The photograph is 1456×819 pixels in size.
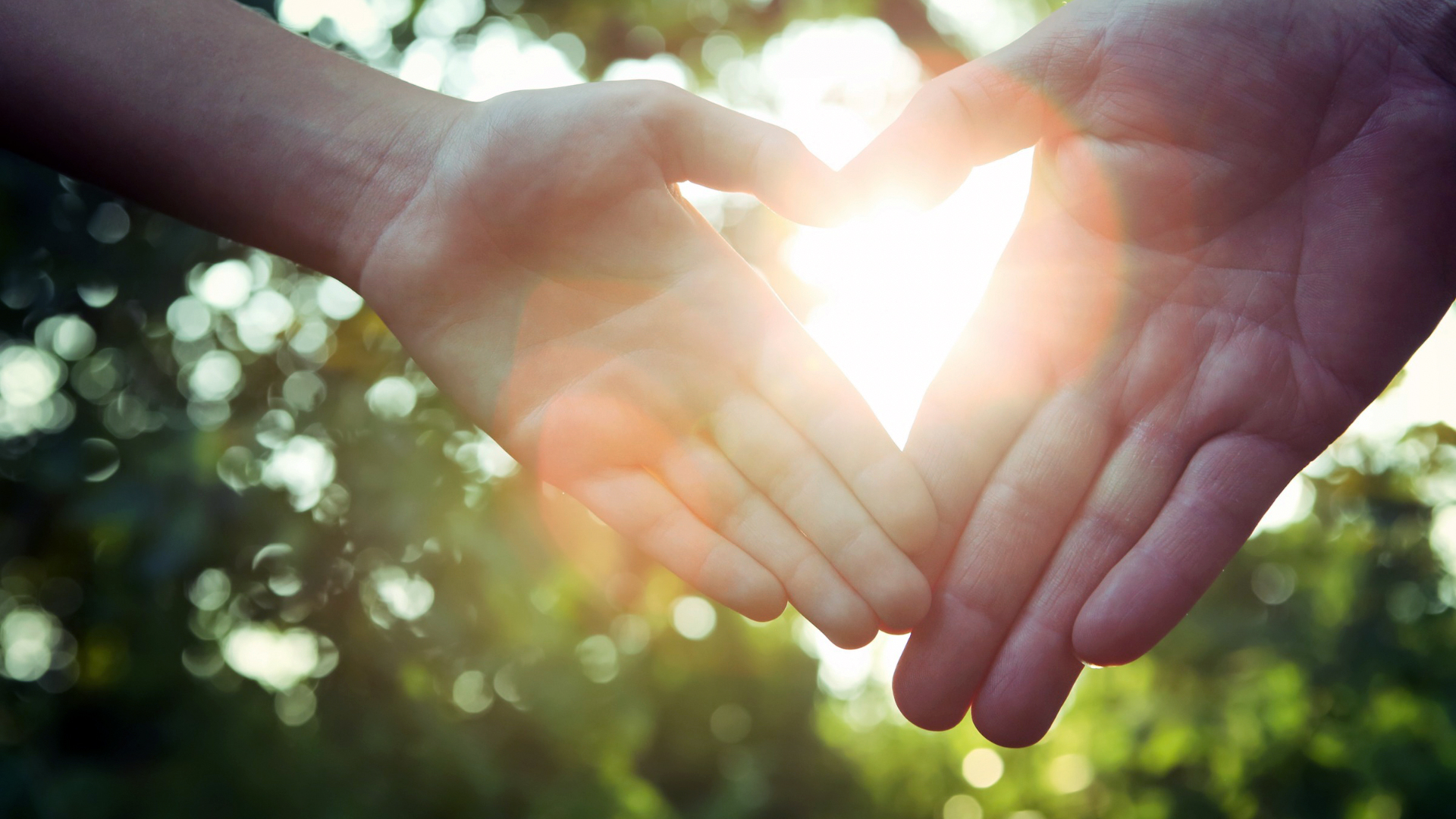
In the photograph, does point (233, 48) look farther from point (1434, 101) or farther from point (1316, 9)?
point (1434, 101)

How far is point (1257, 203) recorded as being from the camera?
1.77 m

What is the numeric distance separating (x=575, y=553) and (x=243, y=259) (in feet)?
5.32

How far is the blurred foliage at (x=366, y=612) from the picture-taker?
2.20m

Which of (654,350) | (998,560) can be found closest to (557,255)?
(654,350)

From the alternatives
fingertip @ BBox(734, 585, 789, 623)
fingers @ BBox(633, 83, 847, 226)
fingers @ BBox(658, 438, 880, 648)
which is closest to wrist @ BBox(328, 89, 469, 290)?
fingers @ BBox(633, 83, 847, 226)

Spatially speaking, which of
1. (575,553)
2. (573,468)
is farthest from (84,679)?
(573,468)

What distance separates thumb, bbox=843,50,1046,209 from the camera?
1.60 metres

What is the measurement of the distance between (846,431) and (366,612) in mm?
1955

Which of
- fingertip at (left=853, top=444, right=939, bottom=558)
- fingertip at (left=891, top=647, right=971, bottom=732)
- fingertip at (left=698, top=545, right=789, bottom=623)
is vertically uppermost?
fingertip at (left=853, top=444, right=939, bottom=558)

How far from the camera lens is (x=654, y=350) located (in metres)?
1.80

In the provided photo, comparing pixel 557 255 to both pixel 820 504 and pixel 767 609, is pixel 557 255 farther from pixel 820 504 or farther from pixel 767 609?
pixel 767 609

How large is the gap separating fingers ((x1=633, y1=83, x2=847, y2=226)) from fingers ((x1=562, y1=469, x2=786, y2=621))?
69 centimetres

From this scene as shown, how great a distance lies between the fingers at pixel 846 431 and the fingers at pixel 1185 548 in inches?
15.5

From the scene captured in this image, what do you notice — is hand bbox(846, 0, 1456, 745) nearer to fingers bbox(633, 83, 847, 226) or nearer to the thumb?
the thumb
